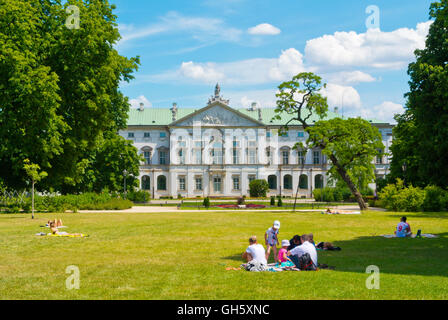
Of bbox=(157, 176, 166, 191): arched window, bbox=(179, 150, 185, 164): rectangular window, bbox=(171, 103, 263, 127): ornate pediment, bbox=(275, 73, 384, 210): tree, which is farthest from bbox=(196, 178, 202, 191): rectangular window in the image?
bbox=(275, 73, 384, 210): tree

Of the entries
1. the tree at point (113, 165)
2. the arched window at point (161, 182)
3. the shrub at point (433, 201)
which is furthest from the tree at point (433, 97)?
the arched window at point (161, 182)

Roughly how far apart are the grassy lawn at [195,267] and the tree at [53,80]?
8.19 m

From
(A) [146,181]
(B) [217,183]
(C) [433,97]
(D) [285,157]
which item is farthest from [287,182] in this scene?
(C) [433,97]

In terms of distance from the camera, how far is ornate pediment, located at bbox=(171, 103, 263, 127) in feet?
269

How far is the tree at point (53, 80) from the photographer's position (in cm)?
2684

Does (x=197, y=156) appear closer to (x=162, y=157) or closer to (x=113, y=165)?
(x=162, y=157)

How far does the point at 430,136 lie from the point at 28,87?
799 inches

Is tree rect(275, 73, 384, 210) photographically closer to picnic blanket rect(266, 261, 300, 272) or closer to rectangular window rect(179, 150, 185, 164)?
picnic blanket rect(266, 261, 300, 272)

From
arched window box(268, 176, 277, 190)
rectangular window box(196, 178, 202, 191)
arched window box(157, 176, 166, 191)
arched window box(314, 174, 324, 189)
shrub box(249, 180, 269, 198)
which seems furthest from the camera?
arched window box(314, 174, 324, 189)

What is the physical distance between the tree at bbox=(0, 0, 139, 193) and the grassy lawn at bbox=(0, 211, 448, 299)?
26.9 ft

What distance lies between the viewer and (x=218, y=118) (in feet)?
270

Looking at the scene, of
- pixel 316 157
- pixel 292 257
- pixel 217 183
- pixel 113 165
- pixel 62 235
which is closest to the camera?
pixel 292 257

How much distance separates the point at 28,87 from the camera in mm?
26203

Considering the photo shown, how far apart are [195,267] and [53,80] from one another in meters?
18.3
